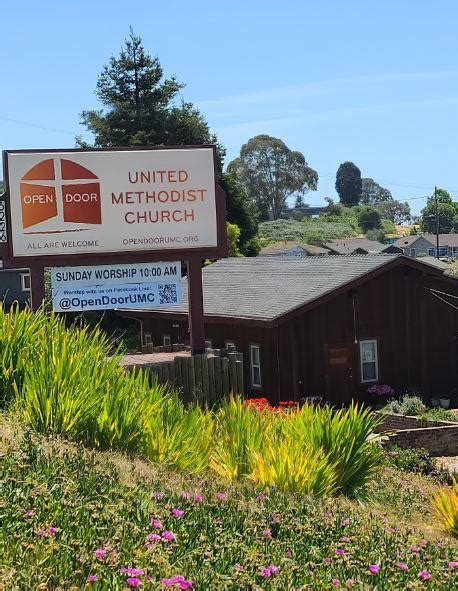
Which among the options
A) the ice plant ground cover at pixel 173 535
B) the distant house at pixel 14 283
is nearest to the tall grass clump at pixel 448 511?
the ice plant ground cover at pixel 173 535

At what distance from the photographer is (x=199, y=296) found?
17828 mm

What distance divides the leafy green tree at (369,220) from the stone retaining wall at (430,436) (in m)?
143

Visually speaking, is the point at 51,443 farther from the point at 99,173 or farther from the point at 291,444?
the point at 99,173

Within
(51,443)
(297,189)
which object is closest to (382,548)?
(51,443)

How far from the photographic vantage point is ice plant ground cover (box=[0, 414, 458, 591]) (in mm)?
6125

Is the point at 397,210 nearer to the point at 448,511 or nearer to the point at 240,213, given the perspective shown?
the point at 240,213

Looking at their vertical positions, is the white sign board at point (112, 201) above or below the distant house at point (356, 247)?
above

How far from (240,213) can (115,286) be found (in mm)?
40847

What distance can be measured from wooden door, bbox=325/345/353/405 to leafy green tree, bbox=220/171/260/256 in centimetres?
3229

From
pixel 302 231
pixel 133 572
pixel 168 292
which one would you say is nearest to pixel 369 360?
pixel 168 292

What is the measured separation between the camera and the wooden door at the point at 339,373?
82.2ft

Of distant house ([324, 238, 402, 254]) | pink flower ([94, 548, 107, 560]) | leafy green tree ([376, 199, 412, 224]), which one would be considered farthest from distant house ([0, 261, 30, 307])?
leafy green tree ([376, 199, 412, 224])

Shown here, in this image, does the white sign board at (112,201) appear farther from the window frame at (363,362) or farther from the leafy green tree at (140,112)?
the leafy green tree at (140,112)

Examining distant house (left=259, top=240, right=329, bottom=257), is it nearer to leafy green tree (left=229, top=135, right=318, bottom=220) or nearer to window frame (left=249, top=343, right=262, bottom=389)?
leafy green tree (left=229, top=135, right=318, bottom=220)
